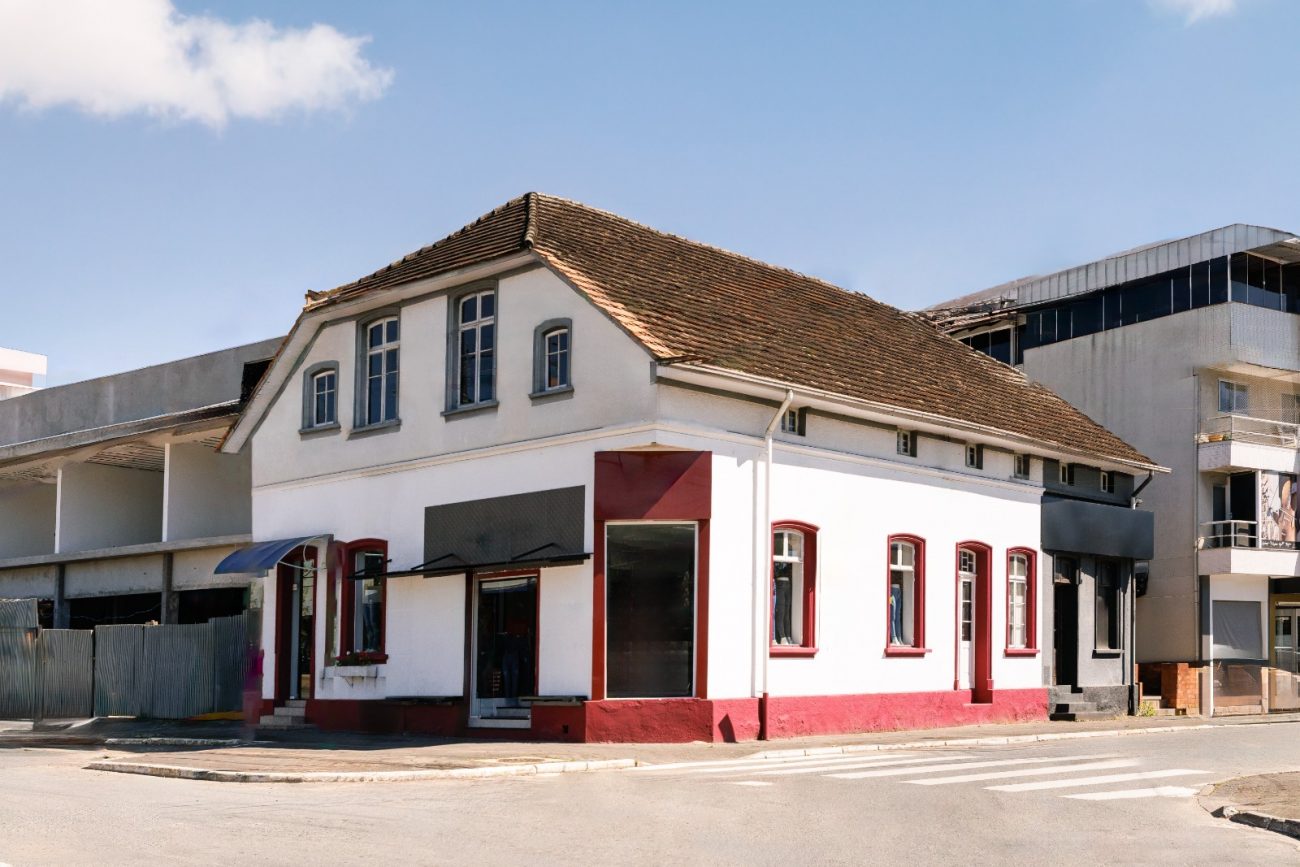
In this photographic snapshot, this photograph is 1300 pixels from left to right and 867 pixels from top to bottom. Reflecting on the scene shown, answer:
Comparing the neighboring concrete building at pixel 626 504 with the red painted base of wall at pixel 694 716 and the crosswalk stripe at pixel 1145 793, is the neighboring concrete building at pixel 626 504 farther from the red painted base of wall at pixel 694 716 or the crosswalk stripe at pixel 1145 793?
the crosswalk stripe at pixel 1145 793

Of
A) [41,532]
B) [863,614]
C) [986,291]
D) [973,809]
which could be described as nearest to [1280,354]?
[986,291]

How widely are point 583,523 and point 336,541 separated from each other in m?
6.43

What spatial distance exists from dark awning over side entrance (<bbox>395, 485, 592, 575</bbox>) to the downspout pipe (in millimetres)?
2898

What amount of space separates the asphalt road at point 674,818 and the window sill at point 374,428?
352 inches

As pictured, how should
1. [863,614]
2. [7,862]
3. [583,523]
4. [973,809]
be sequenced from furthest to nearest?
1. [863,614]
2. [583,523]
3. [973,809]
4. [7,862]

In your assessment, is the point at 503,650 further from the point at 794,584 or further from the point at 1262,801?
the point at 1262,801

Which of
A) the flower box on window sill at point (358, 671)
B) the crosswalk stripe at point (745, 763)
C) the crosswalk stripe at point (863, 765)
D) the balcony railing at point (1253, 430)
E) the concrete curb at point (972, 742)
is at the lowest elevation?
the concrete curb at point (972, 742)

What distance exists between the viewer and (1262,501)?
3806 cm

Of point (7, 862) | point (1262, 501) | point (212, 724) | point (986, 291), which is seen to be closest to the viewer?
point (7, 862)

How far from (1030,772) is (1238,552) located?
2279cm

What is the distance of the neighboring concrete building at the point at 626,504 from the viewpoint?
21859 mm

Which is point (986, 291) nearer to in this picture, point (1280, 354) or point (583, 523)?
point (1280, 354)

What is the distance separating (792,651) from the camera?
23406 millimetres

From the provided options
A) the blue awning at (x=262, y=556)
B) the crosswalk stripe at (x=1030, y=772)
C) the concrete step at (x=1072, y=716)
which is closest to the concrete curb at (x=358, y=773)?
the crosswalk stripe at (x=1030, y=772)
